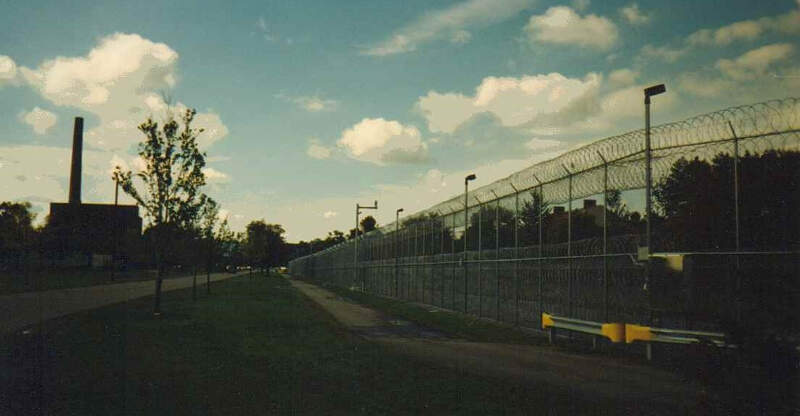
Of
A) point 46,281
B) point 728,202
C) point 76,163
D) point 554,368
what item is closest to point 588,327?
point 554,368

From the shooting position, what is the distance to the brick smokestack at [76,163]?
75750mm

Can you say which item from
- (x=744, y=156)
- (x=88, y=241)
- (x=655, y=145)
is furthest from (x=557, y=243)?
(x=88, y=241)

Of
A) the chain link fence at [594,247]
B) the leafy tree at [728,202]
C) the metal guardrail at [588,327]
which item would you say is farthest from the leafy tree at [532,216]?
the leafy tree at [728,202]

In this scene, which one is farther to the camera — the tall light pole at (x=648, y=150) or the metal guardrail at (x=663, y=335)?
the tall light pole at (x=648, y=150)

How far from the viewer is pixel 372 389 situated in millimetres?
8203

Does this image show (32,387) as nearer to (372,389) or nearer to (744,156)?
(372,389)

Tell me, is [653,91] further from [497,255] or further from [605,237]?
[497,255]

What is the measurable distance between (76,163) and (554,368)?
79848mm

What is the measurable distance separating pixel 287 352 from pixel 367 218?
168591 millimetres

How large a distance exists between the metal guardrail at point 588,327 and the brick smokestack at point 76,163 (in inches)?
2949

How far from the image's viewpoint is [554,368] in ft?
33.4

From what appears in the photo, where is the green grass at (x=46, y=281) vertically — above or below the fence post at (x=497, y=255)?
below

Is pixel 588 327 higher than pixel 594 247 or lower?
lower

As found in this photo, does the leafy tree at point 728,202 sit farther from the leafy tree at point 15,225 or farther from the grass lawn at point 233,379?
the leafy tree at point 15,225
